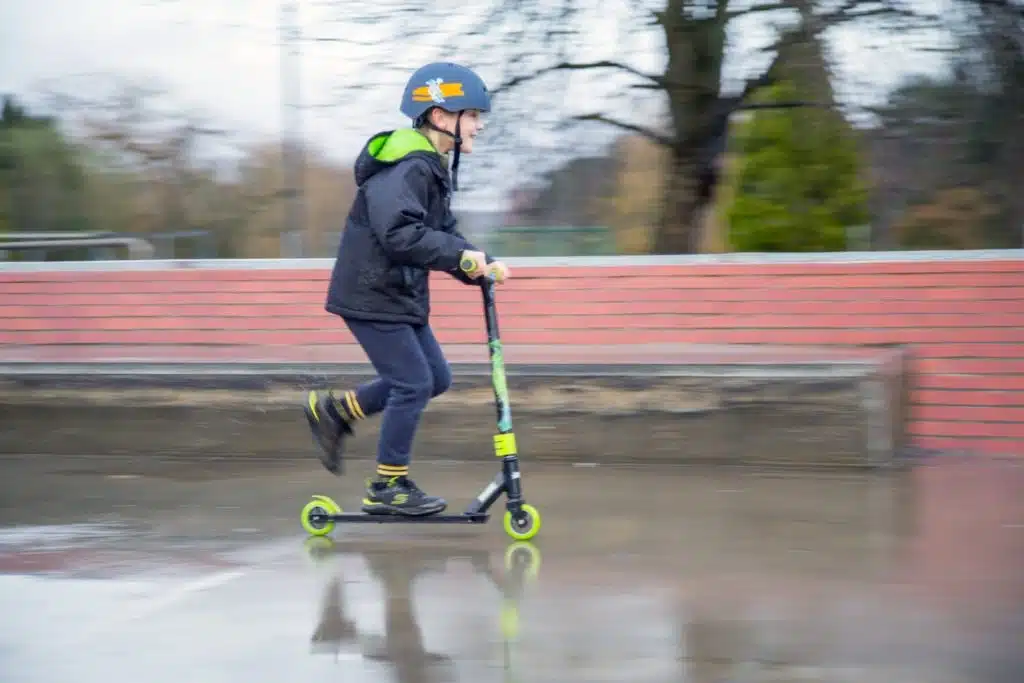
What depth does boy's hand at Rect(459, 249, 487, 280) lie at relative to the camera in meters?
4.98

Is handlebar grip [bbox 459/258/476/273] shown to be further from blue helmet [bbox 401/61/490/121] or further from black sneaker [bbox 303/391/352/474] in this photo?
black sneaker [bbox 303/391/352/474]

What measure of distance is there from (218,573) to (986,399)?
4393 mm

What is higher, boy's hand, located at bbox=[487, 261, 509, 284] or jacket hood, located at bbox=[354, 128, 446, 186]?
jacket hood, located at bbox=[354, 128, 446, 186]

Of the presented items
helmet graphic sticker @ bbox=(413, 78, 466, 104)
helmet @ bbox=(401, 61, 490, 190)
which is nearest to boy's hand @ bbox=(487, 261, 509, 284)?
helmet @ bbox=(401, 61, 490, 190)

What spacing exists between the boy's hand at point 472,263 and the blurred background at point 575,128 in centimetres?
324

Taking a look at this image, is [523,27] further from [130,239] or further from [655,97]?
[130,239]

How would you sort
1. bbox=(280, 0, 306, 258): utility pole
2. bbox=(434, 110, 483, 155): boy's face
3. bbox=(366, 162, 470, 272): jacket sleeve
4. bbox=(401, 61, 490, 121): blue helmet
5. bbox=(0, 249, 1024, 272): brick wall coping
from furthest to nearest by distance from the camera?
bbox=(280, 0, 306, 258): utility pole, bbox=(0, 249, 1024, 272): brick wall coping, bbox=(434, 110, 483, 155): boy's face, bbox=(401, 61, 490, 121): blue helmet, bbox=(366, 162, 470, 272): jacket sleeve

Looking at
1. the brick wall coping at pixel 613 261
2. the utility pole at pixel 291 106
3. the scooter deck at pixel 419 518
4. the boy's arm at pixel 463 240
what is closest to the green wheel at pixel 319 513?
the scooter deck at pixel 419 518

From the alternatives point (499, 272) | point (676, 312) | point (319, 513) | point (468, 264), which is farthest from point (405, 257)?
point (676, 312)

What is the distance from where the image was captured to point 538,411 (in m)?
6.96

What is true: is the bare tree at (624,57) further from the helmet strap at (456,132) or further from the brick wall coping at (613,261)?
the helmet strap at (456,132)

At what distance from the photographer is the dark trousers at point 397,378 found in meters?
5.21

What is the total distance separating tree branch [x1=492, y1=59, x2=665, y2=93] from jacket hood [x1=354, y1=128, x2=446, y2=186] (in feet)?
12.3

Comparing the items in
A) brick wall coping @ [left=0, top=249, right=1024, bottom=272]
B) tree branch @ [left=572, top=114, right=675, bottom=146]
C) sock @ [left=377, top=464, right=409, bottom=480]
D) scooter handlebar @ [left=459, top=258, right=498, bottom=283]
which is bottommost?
sock @ [left=377, top=464, right=409, bottom=480]
